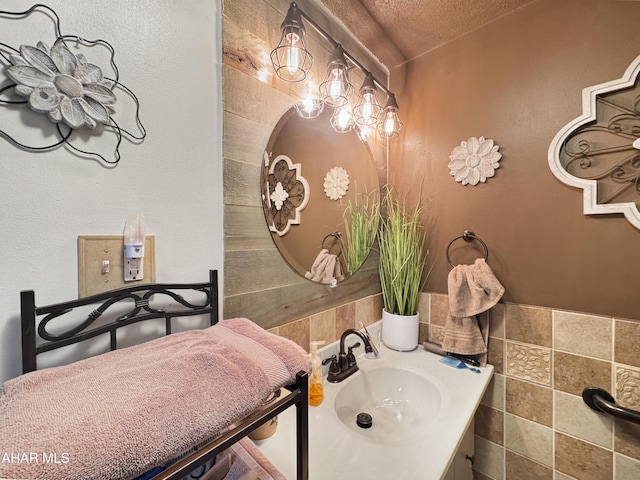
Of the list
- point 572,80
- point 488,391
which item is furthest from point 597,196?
point 488,391

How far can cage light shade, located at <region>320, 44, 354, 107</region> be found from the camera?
97 cm

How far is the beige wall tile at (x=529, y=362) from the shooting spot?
1.04 metres

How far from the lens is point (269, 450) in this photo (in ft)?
2.17

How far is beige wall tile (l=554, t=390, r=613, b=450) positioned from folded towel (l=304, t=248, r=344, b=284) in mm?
980

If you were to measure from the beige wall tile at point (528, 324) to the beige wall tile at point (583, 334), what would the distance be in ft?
0.08

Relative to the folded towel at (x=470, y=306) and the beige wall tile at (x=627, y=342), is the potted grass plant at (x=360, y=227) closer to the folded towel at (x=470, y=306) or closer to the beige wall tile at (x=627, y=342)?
the folded towel at (x=470, y=306)

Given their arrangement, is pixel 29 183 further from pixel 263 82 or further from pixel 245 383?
pixel 263 82

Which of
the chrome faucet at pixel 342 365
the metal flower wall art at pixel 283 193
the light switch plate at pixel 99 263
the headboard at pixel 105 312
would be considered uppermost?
the metal flower wall art at pixel 283 193

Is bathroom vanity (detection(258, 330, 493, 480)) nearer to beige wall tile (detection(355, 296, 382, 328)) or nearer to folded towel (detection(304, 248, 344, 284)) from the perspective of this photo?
A: beige wall tile (detection(355, 296, 382, 328))

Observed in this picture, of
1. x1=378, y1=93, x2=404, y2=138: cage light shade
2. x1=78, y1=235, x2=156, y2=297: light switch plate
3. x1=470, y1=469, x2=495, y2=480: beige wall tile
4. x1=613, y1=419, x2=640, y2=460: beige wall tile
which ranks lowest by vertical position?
x1=470, y1=469, x2=495, y2=480: beige wall tile

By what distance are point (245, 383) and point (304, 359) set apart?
5.3 inches

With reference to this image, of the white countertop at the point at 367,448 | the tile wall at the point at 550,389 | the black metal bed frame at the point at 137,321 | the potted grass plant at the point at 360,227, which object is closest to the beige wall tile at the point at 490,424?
the tile wall at the point at 550,389

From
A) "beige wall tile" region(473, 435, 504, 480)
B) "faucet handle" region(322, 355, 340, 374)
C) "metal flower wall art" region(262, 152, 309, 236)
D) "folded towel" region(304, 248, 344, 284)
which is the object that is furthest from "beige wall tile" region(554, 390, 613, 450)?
"metal flower wall art" region(262, 152, 309, 236)

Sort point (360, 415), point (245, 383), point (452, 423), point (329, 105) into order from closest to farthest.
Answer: point (245, 383), point (452, 423), point (360, 415), point (329, 105)
